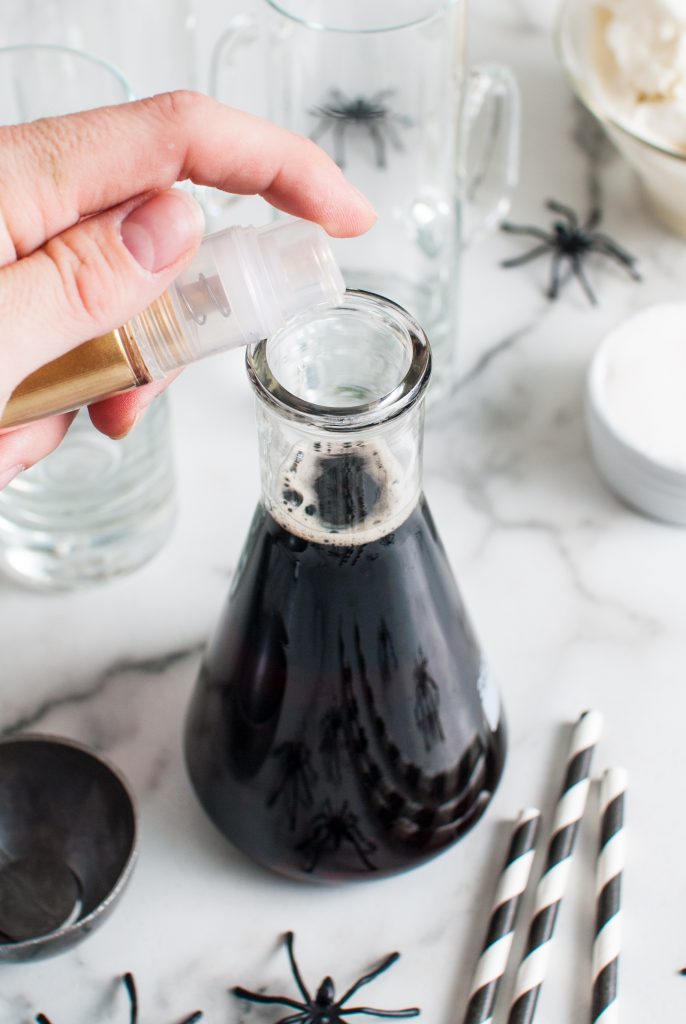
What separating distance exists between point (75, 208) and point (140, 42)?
36 centimetres

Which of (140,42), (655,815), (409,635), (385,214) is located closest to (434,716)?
(409,635)

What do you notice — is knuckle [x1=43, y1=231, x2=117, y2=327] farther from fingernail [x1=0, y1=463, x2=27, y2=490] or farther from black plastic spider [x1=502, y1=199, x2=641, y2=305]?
black plastic spider [x1=502, y1=199, x2=641, y2=305]

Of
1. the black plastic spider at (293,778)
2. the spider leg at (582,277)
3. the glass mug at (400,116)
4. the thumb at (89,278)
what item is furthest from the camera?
the spider leg at (582,277)

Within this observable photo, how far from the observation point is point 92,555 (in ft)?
2.13

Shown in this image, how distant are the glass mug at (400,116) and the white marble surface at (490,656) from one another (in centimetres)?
5

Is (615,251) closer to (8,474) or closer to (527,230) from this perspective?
→ (527,230)

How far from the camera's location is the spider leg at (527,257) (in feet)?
2.53

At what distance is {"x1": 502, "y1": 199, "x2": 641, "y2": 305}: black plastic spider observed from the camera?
76cm

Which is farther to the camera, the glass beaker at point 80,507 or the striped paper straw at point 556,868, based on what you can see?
the glass beaker at point 80,507

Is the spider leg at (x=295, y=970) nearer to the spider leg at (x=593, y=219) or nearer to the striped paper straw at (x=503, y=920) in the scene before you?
the striped paper straw at (x=503, y=920)

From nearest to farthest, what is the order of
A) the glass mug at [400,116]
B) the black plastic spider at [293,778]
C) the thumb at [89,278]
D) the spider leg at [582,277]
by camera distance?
the thumb at [89,278], the black plastic spider at [293,778], the glass mug at [400,116], the spider leg at [582,277]

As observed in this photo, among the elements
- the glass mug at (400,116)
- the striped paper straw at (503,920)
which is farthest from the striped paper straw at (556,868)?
the glass mug at (400,116)

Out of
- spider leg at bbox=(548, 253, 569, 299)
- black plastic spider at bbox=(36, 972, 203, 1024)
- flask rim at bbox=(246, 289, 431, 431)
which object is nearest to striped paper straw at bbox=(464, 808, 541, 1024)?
black plastic spider at bbox=(36, 972, 203, 1024)

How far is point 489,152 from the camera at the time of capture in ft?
2.42
